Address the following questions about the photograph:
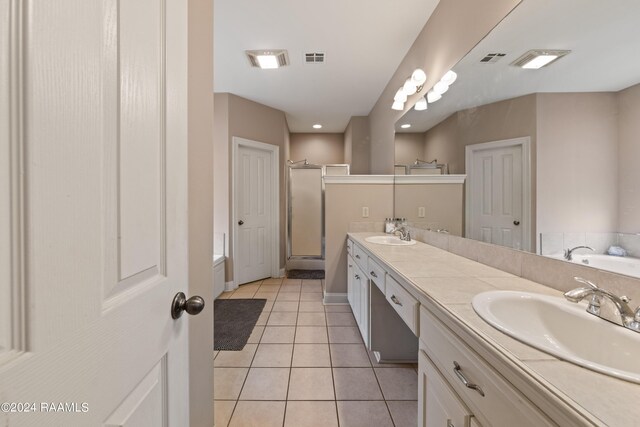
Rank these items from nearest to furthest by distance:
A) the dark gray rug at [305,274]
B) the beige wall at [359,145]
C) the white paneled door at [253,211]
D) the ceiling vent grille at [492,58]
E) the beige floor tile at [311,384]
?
1. the ceiling vent grille at [492,58]
2. the beige floor tile at [311,384]
3. the white paneled door at [253,211]
4. the dark gray rug at [305,274]
5. the beige wall at [359,145]

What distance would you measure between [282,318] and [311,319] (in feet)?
0.99

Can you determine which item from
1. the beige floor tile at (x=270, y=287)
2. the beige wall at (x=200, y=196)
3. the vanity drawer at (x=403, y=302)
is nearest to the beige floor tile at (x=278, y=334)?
the beige wall at (x=200, y=196)

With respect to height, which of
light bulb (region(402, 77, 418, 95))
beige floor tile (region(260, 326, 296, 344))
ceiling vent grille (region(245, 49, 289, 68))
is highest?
ceiling vent grille (region(245, 49, 289, 68))

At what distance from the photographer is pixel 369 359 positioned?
1918mm

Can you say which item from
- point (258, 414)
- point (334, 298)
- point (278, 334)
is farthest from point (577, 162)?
point (334, 298)

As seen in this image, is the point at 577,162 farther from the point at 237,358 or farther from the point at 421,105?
the point at 237,358

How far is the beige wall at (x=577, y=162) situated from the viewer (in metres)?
0.88

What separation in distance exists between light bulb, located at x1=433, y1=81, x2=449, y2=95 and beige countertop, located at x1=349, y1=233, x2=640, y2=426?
1294 millimetres

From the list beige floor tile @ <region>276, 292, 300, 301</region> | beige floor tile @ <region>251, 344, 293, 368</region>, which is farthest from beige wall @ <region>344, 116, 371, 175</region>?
beige floor tile @ <region>251, 344, 293, 368</region>

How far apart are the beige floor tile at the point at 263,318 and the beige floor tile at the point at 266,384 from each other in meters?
0.71

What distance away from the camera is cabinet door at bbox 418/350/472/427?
733 mm

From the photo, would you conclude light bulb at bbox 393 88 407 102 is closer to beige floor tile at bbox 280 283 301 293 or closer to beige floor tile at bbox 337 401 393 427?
beige floor tile at bbox 337 401 393 427

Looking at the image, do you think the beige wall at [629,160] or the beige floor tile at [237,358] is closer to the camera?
the beige wall at [629,160]

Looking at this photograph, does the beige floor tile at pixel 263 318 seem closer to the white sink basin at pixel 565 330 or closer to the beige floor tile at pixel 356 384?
the beige floor tile at pixel 356 384
